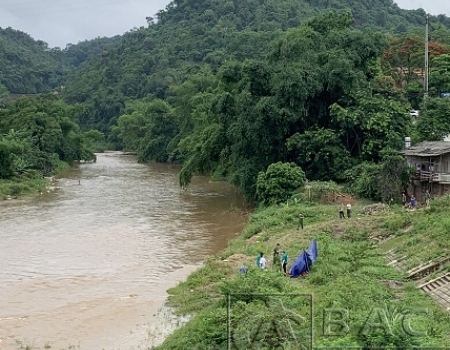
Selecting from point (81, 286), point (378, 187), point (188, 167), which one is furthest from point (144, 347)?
point (188, 167)

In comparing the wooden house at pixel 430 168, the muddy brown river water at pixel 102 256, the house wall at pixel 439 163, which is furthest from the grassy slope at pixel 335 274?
the house wall at pixel 439 163

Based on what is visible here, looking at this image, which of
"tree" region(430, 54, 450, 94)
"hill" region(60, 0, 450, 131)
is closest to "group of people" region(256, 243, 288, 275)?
"tree" region(430, 54, 450, 94)

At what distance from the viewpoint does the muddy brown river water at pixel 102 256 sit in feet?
59.2

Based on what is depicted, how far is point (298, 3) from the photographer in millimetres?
120188

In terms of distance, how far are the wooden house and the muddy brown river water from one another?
28.4ft

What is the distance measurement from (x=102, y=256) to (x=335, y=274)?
1134cm

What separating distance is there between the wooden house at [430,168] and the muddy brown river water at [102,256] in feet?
28.4

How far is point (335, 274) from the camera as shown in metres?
18.8

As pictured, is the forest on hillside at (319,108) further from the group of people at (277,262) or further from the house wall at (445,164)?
the group of people at (277,262)

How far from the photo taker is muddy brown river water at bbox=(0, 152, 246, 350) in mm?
18031

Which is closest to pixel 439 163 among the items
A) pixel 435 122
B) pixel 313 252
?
pixel 435 122

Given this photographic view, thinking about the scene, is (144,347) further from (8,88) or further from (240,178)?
(8,88)

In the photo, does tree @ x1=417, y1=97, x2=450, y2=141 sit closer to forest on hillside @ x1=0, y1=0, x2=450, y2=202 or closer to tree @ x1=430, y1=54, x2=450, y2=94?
forest on hillside @ x1=0, y1=0, x2=450, y2=202

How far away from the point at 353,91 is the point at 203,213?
1072 cm
